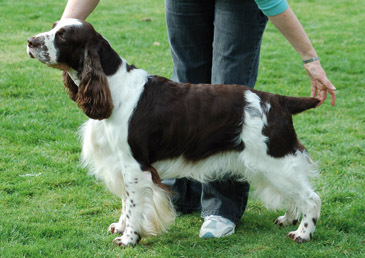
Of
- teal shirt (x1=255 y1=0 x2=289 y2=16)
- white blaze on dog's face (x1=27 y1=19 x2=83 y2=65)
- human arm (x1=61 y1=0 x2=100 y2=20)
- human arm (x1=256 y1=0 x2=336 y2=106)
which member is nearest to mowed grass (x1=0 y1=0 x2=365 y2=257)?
human arm (x1=256 y1=0 x2=336 y2=106)

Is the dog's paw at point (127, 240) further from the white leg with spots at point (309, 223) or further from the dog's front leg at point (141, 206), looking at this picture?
the white leg with spots at point (309, 223)

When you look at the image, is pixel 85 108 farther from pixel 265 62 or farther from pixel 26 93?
pixel 265 62

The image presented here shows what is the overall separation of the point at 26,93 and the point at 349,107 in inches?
155

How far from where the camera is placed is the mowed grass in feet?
12.2

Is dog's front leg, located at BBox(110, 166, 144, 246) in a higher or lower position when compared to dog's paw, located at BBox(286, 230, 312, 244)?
higher

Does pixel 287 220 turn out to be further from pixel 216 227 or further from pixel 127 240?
pixel 127 240

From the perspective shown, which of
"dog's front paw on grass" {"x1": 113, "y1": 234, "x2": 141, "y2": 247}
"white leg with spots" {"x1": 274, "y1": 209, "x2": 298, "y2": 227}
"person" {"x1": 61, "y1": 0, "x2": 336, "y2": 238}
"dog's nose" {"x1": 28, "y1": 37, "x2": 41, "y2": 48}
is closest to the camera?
"dog's nose" {"x1": 28, "y1": 37, "x2": 41, "y2": 48}

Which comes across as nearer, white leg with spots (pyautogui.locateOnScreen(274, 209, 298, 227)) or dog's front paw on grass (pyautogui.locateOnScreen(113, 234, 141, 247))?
dog's front paw on grass (pyautogui.locateOnScreen(113, 234, 141, 247))

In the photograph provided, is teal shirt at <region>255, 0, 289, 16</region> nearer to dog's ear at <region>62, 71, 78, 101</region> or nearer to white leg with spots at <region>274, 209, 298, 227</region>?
dog's ear at <region>62, 71, 78, 101</region>

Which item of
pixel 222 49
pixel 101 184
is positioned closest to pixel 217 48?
pixel 222 49

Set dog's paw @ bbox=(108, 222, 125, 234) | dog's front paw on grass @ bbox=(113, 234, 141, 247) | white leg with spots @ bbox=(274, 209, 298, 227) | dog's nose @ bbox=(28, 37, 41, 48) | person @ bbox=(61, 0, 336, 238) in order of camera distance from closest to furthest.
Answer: dog's nose @ bbox=(28, 37, 41, 48) < person @ bbox=(61, 0, 336, 238) < dog's front paw on grass @ bbox=(113, 234, 141, 247) < dog's paw @ bbox=(108, 222, 125, 234) < white leg with spots @ bbox=(274, 209, 298, 227)

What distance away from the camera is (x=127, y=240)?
146 inches

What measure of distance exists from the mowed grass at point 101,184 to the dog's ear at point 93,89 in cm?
92

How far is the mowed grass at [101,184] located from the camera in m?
3.71
